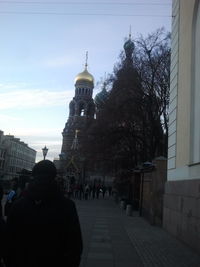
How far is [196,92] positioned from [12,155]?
11904cm

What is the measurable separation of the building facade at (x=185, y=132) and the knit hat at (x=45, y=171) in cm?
770

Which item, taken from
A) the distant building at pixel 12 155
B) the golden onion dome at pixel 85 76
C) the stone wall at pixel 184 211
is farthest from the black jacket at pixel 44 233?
the distant building at pixel 12 155

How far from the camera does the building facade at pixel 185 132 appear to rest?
1135cm

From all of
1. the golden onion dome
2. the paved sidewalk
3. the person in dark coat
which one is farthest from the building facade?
the golden onion dome

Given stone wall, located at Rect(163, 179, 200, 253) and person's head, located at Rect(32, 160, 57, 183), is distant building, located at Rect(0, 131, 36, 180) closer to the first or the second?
stone wall, located at Rect(163, 179, 200, 253)

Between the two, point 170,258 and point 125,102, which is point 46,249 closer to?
point 170,258

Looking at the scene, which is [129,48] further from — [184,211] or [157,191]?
[184,211]

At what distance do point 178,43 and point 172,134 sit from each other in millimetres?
3413

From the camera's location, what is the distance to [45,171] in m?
3.48

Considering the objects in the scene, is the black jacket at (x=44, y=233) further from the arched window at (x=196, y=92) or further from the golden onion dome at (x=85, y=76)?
the golden onion dome at (x=85, y=76)

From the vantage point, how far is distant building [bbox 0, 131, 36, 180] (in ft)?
387

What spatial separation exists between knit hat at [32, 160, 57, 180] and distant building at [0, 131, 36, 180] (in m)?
106

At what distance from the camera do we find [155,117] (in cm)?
3106

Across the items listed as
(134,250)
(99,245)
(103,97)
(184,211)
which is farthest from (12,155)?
(134,250)
